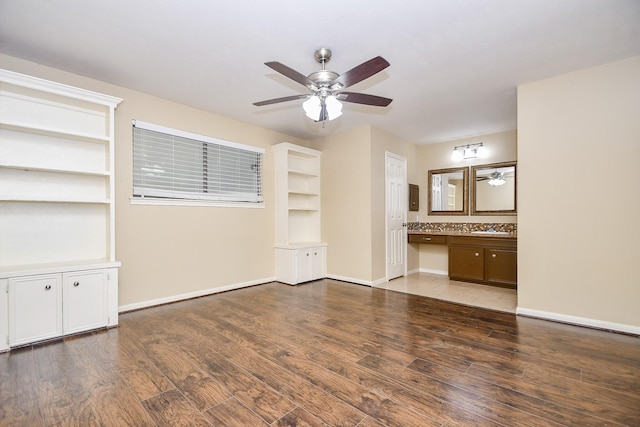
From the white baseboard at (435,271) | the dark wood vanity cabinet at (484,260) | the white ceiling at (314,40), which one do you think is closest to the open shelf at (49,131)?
the white ceiling at (314,40)

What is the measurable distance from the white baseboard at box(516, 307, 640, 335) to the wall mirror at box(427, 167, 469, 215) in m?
2.48

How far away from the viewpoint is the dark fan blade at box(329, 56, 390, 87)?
2.00 metres

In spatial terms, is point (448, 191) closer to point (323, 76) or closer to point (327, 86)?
point (327, 86)

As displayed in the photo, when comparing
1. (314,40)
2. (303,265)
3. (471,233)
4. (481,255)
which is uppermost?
(314,40)

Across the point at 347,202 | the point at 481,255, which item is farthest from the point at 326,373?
the point at 481,255

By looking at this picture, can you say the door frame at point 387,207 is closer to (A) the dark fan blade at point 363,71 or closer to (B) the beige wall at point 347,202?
(B) the beige wall at point 347,202

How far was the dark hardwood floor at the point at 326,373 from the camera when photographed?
1630 millimetres

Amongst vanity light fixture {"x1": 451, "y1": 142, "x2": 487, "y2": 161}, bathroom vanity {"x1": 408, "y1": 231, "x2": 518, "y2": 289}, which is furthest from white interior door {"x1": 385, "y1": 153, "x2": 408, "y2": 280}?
vanity light fixture {"x1": 451, "y1": 142, "x2": 487, "y2": 161}

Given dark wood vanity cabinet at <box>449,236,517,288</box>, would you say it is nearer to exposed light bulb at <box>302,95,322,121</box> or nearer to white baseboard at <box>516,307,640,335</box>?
white baseboard at <box>516,307,640,335</box>

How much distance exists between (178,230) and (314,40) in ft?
9.26

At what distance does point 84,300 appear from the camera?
2.78m

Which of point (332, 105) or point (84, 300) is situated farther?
point (84, 300)

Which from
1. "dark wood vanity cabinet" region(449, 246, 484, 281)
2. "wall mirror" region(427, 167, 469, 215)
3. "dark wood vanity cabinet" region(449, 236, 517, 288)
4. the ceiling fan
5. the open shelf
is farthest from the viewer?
"wall mirror" region(427, 167, 469, 215)

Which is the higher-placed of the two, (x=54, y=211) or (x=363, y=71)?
(x=363, y=71)
